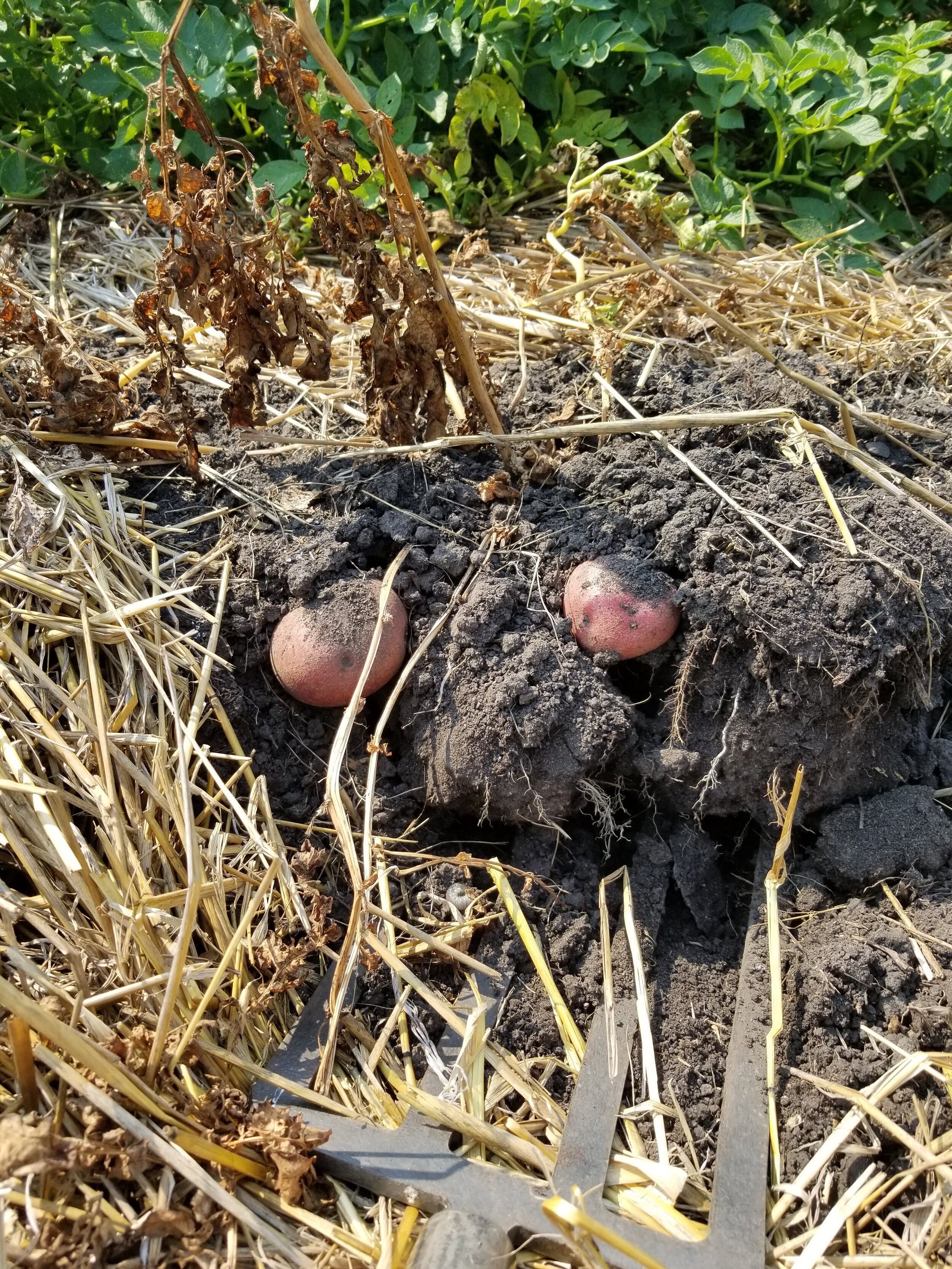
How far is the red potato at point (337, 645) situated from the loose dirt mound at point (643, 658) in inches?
2.4

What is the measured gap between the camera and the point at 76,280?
294cm

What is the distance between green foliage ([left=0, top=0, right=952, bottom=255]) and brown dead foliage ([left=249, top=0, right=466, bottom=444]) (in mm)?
862

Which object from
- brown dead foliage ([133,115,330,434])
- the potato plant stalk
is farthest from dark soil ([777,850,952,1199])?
brown dead foliage ([133,115,330,434])

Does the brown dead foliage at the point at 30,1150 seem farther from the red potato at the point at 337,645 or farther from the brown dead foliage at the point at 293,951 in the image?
the red potato at the point at 337,645

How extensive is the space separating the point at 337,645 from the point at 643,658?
695mm

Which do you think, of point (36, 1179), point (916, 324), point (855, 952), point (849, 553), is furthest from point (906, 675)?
point (36, 1179)

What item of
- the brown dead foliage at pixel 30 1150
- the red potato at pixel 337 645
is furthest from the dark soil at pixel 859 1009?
the brown dead foliage at pixel 30 1150

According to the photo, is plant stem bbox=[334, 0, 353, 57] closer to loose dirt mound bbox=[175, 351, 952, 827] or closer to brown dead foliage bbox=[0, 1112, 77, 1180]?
loose dirt mound bbox=[175, 351, 952, 827]

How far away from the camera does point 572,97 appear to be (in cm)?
315

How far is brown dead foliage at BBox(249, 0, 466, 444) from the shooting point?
1832mm

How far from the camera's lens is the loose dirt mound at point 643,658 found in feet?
6.34

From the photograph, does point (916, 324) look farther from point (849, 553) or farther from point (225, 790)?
point (225, 790)

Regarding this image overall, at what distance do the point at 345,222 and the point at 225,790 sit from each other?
1255 millimetres

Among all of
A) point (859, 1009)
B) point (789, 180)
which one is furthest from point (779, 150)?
point (859, 1009)
